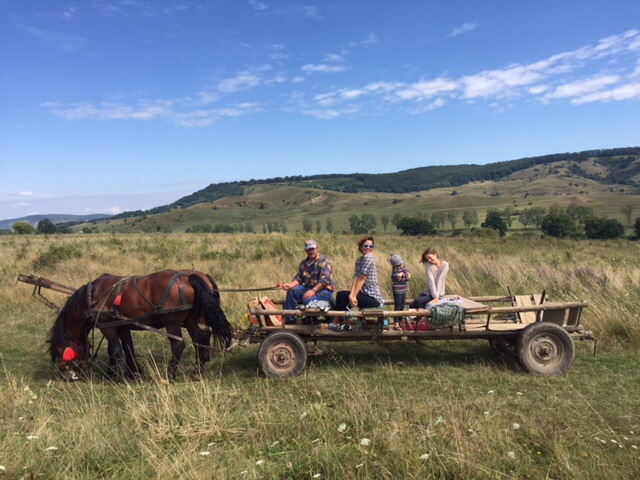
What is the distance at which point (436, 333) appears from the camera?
5469 mm

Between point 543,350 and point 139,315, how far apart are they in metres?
5.59

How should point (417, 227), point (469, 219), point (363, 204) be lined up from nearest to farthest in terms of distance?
point (417, 227), point (469, 219), point (363, 204)

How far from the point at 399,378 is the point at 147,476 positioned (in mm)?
3394

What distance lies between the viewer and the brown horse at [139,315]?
18.9 feet

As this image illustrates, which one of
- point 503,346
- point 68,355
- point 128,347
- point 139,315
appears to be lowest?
point 503,346

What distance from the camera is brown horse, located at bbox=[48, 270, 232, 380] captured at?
5770 mm

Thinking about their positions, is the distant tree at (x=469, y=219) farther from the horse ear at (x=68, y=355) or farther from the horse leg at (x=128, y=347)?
the horse ear at (x=68, y=355)

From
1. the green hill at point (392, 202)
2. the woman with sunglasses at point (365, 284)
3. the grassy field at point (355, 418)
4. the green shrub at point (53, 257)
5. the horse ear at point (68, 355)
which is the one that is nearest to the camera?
the grassy field at point (355, 418)

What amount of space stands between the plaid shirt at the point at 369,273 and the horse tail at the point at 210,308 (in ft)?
6.58

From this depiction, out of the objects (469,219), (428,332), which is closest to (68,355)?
(428,332)

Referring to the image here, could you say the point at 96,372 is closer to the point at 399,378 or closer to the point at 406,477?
the point at 399,378

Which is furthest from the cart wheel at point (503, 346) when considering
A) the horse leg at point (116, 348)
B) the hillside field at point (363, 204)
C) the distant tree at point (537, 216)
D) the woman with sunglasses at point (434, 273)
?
the hillside field at point (363, 204)

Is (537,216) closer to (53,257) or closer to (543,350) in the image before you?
(53,257)

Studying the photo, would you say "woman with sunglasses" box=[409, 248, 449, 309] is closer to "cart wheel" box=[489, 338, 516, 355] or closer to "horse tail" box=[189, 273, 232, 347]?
"cart wheel" box=[489, 338, 516, 355]
